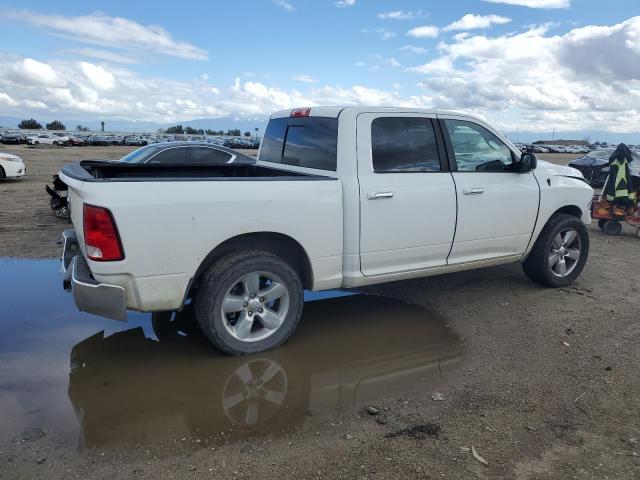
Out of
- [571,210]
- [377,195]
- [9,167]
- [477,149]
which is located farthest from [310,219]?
[9,167]

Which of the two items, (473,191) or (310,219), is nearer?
(310,219)

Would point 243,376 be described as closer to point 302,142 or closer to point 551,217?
point 302,142

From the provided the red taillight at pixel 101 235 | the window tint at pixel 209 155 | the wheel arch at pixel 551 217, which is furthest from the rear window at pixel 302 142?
the window tint at pixel 209 155

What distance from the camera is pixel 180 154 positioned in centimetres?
1058

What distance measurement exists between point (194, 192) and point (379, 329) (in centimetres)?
222

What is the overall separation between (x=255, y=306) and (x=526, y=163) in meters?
3.22

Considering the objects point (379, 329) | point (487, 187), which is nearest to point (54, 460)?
point (379, 329)

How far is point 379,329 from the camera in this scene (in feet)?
16.4

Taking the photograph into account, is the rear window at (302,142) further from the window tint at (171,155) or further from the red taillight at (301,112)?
the window tint at (171,155)

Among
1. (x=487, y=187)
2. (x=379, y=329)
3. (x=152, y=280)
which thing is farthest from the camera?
(x=487, y=187)

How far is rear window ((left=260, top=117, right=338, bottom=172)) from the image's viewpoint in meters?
4.76

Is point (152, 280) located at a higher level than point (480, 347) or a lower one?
higher

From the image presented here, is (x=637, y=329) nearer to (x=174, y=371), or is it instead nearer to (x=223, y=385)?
(x=223, y=385)

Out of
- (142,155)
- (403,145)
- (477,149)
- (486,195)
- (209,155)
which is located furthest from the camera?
(209,155)
